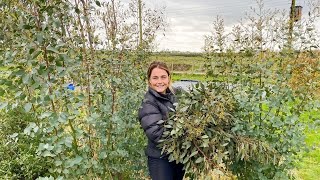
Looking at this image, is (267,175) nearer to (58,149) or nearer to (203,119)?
(203,119)

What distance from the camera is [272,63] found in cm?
285

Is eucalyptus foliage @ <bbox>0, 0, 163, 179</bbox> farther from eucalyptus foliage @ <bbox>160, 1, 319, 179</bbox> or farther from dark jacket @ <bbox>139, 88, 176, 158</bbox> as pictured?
eucalyptus foliage @ <bbox>160, 1, 319, 179</bbox>

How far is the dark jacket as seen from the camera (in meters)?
2.56

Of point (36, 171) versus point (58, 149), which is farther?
point (36, 171)

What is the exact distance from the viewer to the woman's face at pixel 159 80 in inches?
107

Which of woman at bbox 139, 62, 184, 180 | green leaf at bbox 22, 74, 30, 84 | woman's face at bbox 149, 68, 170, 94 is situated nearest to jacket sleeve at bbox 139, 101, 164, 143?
woman at bbox 139, 62, 184, 180

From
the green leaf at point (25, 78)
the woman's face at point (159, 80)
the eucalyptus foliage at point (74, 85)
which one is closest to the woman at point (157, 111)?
the woman's face at point (159, 80)

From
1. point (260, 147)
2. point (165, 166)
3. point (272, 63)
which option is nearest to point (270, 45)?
point (272, 63)

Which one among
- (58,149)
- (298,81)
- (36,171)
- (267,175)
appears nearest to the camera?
(58,149)

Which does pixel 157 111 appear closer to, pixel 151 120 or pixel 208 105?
pixel 151 120

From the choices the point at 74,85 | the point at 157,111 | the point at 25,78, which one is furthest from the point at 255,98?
the point at 25,78

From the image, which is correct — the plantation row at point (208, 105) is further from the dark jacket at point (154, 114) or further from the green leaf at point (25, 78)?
the green leaf at point (25, 78)

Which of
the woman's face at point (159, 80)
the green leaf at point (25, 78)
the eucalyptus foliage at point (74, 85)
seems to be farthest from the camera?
the woman's face at point (159, 80)

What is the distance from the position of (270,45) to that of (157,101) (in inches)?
45.4
